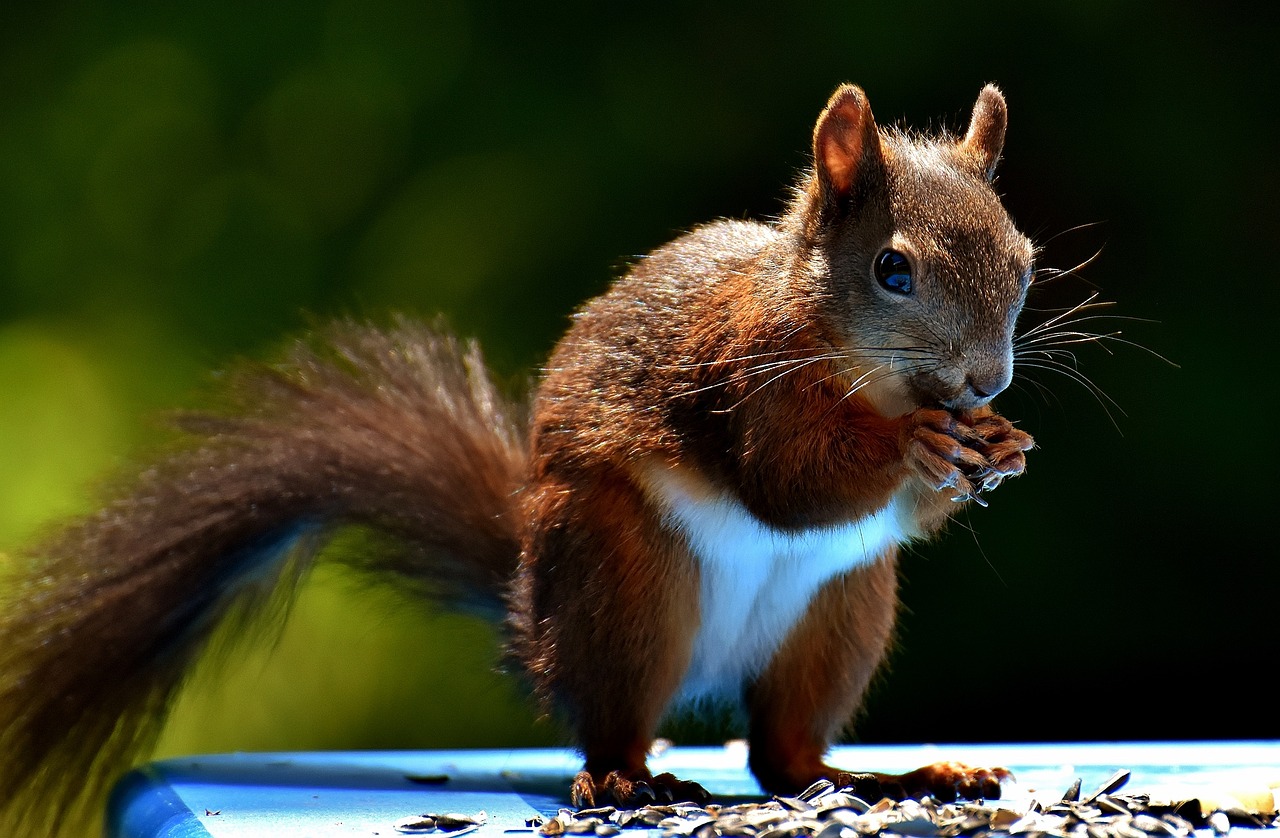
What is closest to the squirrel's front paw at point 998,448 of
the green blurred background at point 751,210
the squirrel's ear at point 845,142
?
the squirrel's ear at point 845,142

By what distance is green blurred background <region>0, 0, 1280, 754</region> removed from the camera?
306 centimetres

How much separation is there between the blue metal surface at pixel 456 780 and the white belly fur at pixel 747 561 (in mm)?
167

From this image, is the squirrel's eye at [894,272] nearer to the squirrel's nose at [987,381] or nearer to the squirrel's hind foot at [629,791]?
the squirrel's nose at [987,381]

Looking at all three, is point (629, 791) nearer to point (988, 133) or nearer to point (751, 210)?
point (988, 133)

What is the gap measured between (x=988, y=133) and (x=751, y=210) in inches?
50.9

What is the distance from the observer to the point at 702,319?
1.70 metres

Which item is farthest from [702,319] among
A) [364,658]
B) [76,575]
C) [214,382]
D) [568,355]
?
[364,658]

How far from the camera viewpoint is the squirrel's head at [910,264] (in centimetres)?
149

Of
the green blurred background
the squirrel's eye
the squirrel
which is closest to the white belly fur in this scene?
the squirrel

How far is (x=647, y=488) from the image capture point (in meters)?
1.65

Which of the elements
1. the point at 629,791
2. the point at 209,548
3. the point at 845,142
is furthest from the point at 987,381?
the point at 209,548

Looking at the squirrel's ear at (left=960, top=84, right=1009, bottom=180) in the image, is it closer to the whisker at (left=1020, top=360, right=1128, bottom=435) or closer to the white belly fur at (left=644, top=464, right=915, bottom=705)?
the whisker at (left=1020, top=360, right=1128, bottom=435)

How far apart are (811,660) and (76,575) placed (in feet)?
2.96

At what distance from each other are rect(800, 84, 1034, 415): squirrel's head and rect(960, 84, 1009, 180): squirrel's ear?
3cm
